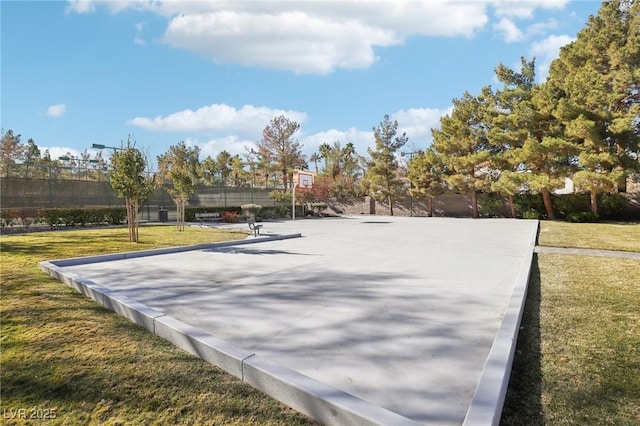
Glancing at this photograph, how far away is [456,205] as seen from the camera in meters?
28.8

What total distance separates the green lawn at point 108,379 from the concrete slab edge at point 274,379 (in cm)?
6

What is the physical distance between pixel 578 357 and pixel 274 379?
2.36 m

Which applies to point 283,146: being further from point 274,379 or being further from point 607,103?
point 274,379

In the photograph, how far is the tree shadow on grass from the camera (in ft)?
6.93

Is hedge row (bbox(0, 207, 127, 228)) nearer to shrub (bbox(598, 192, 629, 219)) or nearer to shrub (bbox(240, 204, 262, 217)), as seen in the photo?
shrub (bbox(240, 204, 262, 217))

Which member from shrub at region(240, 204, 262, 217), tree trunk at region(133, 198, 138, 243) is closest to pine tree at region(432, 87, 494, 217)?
shrub at region(240, 204, 262, 217)

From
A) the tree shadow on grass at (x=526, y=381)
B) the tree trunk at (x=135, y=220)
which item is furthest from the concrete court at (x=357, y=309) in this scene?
the tree trunk at (x=135, y=220)

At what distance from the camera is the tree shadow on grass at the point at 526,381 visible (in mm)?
2113

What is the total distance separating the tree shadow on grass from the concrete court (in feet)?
0.71

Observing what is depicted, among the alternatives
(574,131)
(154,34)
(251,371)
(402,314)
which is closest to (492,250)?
(402,314)

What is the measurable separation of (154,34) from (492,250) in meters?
10.8

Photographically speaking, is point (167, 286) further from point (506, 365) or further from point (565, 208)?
point (565, 208)

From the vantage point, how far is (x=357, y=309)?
13.2ft

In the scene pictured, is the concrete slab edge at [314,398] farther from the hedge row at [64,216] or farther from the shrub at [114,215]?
the shrub at [114,215]
